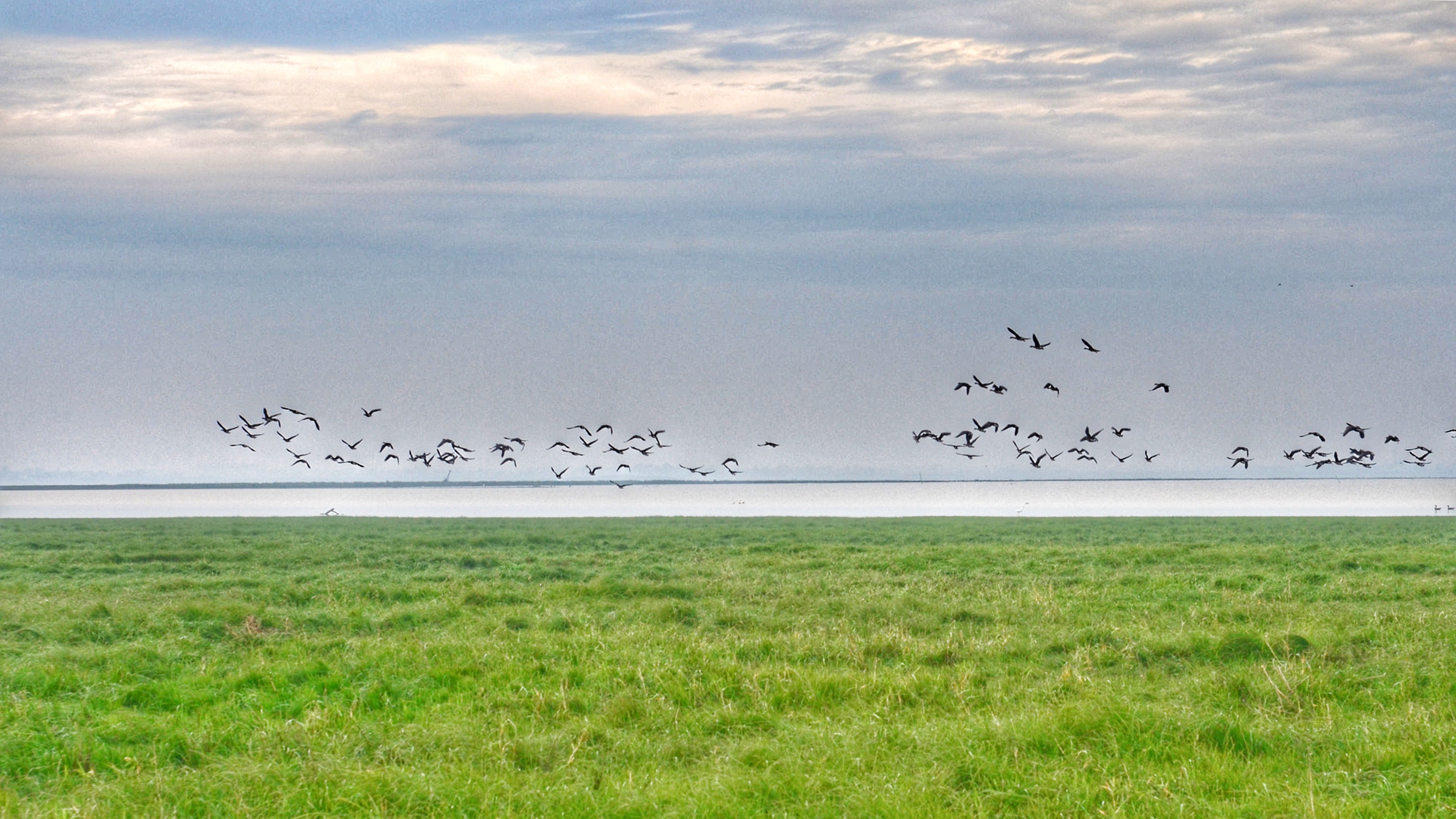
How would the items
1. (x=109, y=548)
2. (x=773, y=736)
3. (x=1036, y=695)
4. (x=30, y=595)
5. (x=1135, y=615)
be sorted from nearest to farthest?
(x=773, y=736)
(x=1036, y=695)
(x=1135, y=615)
(x=30, y=595)
(x=109, y=548)

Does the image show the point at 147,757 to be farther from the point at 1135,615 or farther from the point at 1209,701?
the point at 1135,615

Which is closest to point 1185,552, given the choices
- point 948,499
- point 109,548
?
point 109,548

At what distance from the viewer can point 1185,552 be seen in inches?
1251

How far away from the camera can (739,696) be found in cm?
1330

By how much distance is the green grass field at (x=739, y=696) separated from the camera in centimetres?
1007

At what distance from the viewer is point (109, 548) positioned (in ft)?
137

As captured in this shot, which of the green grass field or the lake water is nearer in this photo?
the green grass field

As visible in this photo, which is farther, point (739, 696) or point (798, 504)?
point (798, 504)

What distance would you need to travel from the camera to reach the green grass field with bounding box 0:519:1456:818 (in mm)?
10070

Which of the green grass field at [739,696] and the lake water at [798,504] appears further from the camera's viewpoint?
the lake water at [798,504]

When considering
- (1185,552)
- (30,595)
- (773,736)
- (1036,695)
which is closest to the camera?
(773,736)

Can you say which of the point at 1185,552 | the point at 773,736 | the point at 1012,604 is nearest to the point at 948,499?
the point at 1185,552

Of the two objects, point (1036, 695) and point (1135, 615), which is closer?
Answer: point (1036, 695)

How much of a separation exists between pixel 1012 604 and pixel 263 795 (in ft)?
45.3
